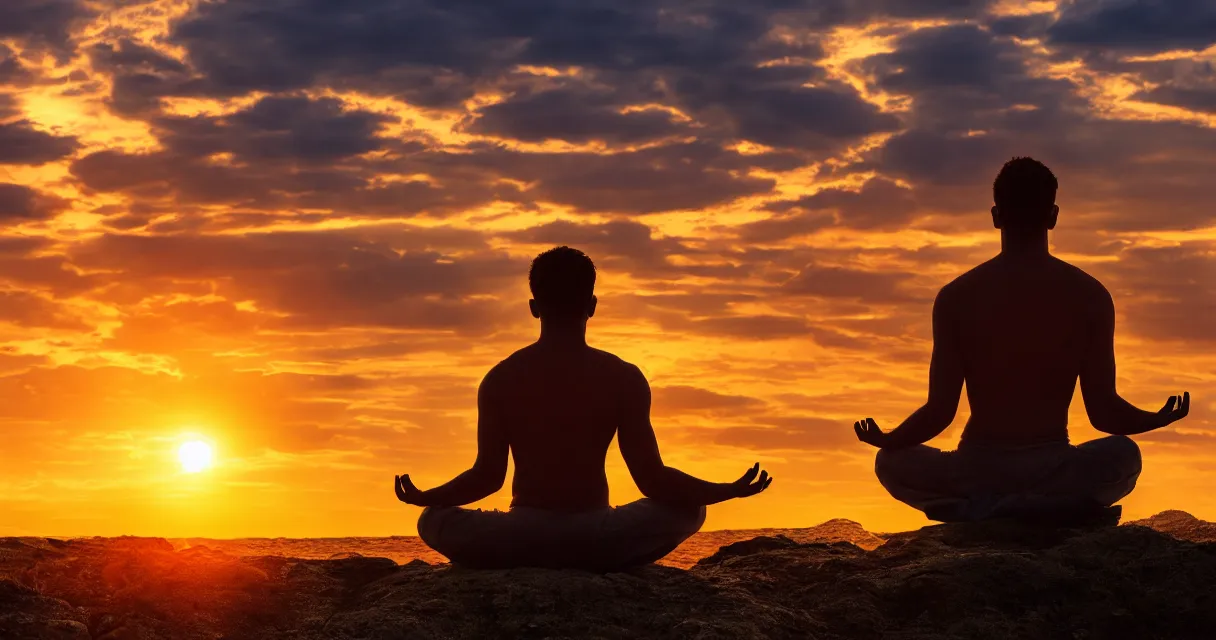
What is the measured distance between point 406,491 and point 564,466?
4.16 ft

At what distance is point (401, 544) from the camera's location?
18.3 m

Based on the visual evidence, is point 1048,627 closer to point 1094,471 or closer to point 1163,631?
point 1163,631

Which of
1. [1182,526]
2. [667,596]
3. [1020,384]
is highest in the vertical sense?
[1020,384]

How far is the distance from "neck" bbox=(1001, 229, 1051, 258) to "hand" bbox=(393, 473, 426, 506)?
18.7ft

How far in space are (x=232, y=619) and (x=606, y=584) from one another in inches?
109

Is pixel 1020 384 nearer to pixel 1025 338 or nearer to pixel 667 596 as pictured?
pixel 1025 338

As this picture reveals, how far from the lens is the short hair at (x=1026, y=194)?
1332cm

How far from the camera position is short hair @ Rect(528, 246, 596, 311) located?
11.8 m

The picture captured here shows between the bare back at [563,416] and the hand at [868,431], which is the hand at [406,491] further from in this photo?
the hand at [868,431]

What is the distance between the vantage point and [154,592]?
11242 mm

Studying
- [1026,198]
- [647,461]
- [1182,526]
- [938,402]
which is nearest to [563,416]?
[647,461]

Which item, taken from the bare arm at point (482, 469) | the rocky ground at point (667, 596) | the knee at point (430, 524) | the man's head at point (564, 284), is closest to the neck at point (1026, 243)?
the rocky ground at point (667, 596)

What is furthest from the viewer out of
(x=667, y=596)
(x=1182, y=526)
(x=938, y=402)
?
(x=1182, y=526)

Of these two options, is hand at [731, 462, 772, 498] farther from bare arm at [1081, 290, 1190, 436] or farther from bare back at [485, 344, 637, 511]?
bare arm at [1081, 290, 1190, 436]
